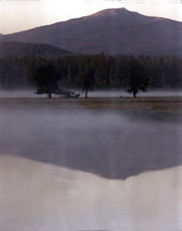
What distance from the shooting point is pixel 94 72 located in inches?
155

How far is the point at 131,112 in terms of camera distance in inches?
156

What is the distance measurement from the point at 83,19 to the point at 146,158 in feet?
4.86

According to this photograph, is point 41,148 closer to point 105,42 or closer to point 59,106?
point 59,106

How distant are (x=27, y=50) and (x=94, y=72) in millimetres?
699

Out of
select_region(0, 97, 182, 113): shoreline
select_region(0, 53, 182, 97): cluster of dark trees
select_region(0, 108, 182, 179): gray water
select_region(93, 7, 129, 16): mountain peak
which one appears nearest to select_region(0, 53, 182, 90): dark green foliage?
select_region(0, 53, 182, 97): cluster of dark trees

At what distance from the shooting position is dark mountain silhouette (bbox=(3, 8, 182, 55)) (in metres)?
3.82

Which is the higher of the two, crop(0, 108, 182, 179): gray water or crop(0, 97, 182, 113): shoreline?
crop(0, 97, 182, 113): shoreline

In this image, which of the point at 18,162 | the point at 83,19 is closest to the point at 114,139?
the point at 18,162

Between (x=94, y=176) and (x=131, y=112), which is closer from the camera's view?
(x=94, y=176)

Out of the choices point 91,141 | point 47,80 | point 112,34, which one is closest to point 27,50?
point 47,80

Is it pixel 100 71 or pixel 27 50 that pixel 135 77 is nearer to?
pixel 100 71

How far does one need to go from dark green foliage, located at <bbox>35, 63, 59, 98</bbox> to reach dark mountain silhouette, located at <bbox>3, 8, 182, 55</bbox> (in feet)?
0.85

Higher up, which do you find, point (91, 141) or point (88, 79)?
point (88, 79)

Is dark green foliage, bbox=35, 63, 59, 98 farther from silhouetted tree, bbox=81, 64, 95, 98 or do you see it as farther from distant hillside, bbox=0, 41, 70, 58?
silhouetted tree, bbox=81, 64, 95, 98
